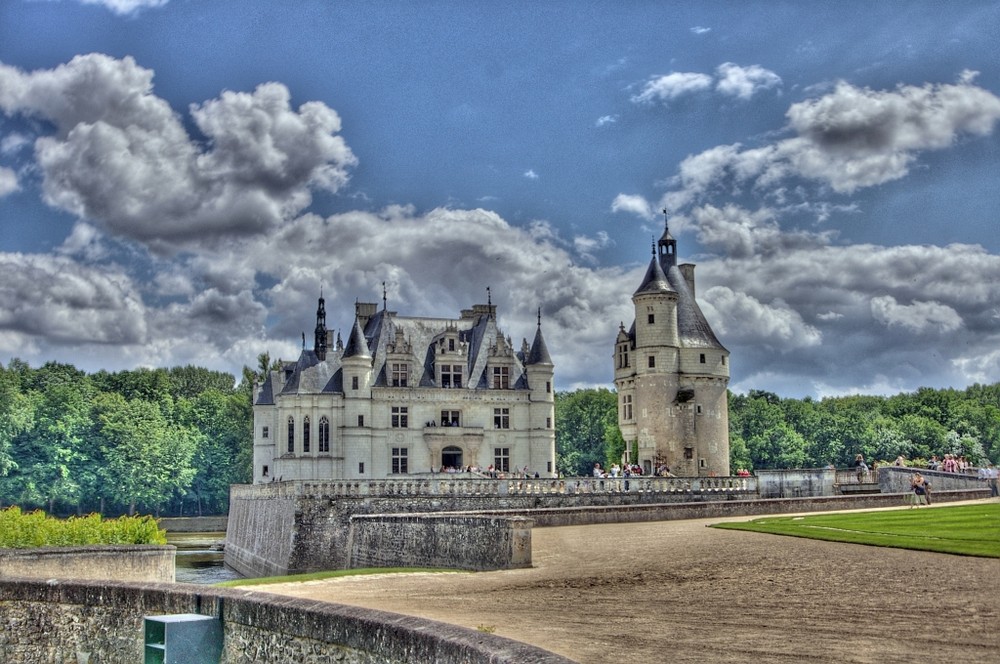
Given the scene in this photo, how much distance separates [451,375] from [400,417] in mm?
3803

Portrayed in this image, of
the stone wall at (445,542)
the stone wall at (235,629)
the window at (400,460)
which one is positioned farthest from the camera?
the window at (400,460)

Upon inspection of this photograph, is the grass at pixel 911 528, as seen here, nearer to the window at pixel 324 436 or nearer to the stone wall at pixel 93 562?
the stone wall at pixel 93 562

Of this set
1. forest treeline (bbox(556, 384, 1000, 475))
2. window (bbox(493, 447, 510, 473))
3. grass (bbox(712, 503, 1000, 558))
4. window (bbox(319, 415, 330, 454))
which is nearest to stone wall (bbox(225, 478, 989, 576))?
grass (bbox(712, 503, 1000, 558))

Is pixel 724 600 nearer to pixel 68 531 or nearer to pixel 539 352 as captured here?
pixel 68 531

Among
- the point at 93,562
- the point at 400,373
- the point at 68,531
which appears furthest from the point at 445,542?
the point at 400,373

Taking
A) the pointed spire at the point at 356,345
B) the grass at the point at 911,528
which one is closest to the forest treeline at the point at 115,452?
the pointed spire at the point at 356,345

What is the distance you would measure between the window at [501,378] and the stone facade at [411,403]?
0.06 m

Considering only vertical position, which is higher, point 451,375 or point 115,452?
point 451,375

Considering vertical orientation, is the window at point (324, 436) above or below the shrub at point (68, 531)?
above

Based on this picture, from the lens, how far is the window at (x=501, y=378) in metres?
63.9

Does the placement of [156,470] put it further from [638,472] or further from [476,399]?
[638,472]

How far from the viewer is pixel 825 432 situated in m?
97.6

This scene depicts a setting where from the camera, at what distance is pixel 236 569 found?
5366cm

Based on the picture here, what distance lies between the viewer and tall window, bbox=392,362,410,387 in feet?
203
